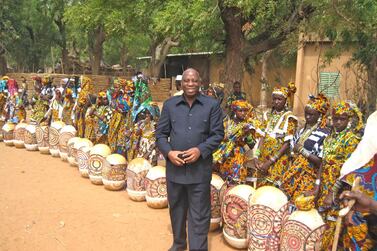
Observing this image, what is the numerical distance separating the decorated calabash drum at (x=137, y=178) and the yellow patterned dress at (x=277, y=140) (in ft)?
5.26

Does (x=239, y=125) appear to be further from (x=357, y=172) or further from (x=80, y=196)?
(x=80, y=196)

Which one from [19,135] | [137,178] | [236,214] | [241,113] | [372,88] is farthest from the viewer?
[19,135]

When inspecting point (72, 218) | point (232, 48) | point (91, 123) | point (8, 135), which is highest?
point (232, 48)

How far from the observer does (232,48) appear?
7.91 metres

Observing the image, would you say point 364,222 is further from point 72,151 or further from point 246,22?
point 246,22

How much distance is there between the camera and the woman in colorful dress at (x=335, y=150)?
3.28m

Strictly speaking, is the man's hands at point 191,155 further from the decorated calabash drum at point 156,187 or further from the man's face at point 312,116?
the decorated calabash drum at point 156,187

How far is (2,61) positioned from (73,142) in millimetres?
19233

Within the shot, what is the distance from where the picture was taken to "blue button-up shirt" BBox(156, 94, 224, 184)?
330 cm

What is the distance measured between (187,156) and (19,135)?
634 cm

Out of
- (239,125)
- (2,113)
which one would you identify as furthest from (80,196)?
(2,113)

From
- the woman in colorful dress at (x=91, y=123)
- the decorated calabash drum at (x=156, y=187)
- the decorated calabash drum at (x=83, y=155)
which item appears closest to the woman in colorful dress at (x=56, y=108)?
the woman in colorful dress at (x=91, y=123)

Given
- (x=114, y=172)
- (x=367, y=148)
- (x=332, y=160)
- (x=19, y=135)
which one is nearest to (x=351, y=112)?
(x=332, y=160)

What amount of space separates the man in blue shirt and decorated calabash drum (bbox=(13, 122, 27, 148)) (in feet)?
19.4
